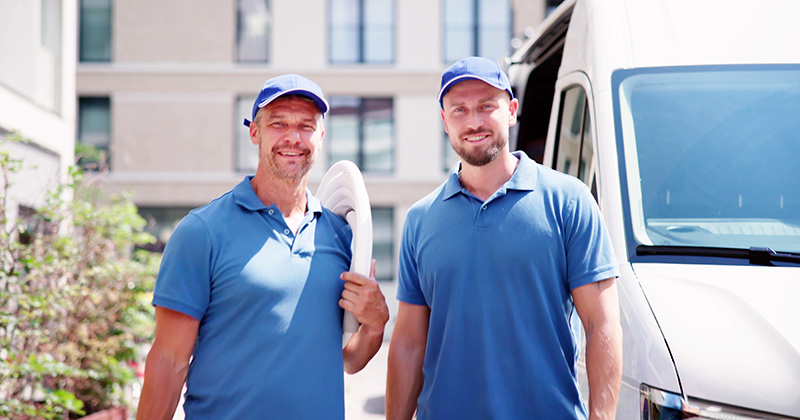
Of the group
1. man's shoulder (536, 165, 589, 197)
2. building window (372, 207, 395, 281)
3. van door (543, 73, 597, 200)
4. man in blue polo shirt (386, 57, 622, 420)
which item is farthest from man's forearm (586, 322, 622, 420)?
building window (372, 207, 395, 281)

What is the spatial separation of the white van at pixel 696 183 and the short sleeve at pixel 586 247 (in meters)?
0.31

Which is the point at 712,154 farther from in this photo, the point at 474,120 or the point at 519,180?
the point at 474,120

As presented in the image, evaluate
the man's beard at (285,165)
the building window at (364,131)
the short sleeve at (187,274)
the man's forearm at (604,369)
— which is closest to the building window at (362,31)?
the building window at (364,131)

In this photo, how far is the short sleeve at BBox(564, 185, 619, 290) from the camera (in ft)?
9.43

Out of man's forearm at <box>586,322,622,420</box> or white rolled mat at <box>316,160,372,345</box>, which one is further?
white rolled mat at <box>316,160,372,345</box>

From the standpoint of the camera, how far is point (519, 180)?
307 cm

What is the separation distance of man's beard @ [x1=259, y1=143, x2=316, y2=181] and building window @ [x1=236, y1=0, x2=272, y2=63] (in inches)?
906

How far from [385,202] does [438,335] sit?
21828 mm

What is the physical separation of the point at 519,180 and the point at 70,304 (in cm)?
454

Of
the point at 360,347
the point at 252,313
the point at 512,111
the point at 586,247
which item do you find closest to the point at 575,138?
the point at 512,111

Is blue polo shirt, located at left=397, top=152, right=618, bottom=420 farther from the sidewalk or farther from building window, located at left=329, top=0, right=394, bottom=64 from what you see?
building window, located at left=329, top=0, right=394, bottom=64

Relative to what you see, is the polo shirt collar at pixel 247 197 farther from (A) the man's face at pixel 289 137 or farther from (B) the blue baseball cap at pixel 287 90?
(B) the blue baseball cap at pixel 287 90

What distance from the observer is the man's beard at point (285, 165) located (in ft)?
9.78

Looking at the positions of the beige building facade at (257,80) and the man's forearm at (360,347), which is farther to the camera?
the beige building facade at (257,80)
